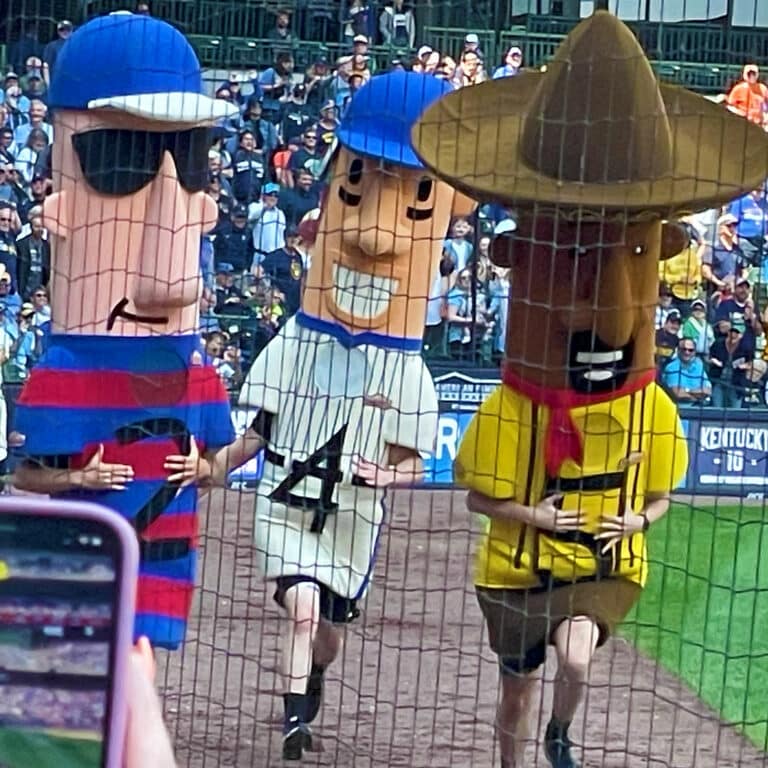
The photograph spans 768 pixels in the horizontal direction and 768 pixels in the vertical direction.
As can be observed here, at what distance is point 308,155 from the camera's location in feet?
20.3

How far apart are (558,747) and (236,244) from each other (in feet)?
8.03

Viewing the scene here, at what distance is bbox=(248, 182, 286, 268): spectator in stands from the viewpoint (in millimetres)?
6570

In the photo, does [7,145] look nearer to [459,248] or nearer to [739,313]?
[459,248]

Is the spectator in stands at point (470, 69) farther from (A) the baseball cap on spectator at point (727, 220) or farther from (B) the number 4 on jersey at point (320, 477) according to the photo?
(B) the number 4 on jersey at point (320, 477)

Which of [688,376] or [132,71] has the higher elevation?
[132,71]

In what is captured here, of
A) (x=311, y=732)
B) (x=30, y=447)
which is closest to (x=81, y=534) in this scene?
(x=30, y=447)

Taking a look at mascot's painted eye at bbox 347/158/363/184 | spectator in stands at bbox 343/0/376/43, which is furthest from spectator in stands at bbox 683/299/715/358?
mascot's painted eye at bbox 347/158/363/184

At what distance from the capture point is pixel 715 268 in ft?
22.7

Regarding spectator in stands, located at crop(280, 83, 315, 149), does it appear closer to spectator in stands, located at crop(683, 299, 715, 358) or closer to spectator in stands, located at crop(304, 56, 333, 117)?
spectator in stands, located at crop(304, 56, 333, 117)

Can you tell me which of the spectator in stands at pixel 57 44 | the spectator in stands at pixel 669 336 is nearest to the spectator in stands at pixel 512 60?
the spectator in stands at pixel 669 336

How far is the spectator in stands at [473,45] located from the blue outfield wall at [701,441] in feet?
3.94

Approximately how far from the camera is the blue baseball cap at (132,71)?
5105mm

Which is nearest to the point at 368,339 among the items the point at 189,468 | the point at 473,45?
the point at 189,468

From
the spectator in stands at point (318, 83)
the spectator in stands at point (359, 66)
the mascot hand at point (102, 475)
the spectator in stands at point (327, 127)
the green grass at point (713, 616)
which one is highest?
the spectator in stands at point (359, 66)
